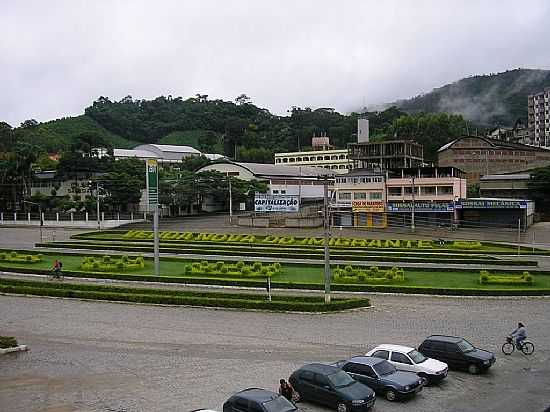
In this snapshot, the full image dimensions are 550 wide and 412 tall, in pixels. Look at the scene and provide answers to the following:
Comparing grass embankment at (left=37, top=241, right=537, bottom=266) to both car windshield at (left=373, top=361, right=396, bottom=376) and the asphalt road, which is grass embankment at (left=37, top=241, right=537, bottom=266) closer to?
the asphalt road

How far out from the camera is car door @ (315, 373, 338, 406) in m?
16.0

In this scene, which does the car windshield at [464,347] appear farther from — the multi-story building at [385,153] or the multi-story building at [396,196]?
the multi-story building at [385,153]

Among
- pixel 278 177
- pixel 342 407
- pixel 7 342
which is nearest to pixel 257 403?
pixel 342 407

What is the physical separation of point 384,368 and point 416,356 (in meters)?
1.69

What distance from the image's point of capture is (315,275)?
3853 centimetres

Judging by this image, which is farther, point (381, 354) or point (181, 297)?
point (181, 297)

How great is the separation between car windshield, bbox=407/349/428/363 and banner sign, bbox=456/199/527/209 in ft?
162

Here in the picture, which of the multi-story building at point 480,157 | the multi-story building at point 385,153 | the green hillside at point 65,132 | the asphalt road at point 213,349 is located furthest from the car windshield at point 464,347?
the green hillside at point 65,132

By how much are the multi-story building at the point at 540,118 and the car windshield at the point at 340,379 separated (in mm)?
138397

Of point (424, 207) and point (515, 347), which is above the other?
point (424, 207)

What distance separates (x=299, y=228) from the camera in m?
68.3

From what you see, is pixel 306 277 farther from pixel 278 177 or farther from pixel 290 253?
pixel 278 177

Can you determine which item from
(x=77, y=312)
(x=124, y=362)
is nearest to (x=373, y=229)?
(x=77, y=312)

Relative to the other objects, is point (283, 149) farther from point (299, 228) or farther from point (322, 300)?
point (322, 300)
